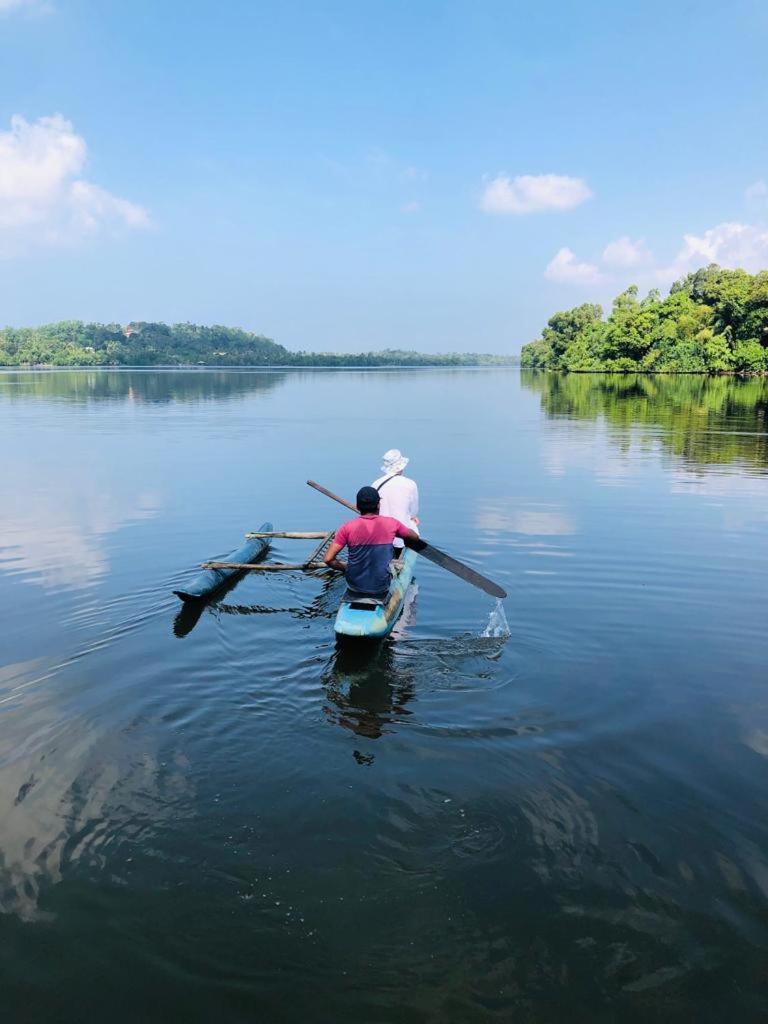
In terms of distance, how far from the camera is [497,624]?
9.75m

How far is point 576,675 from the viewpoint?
818 centimetres

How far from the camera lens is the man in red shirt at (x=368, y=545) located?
335 inches

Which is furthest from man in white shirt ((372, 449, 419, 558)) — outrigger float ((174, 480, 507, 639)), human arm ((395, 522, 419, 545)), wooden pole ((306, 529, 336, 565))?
wooden pole ((306, 529, 336, 565))

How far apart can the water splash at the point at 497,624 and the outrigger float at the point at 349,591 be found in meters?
0.29

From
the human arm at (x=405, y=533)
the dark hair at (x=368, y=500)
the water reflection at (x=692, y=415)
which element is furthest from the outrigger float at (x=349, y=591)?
the water reflection at (x=692, y=415)

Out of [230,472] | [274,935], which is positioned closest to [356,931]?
[274,935]

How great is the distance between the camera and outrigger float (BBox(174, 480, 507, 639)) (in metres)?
8.36

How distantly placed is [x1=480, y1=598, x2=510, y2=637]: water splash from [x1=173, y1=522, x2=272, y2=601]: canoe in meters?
4.62

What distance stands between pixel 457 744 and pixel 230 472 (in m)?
19.0

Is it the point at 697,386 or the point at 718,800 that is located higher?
the point at 697,386

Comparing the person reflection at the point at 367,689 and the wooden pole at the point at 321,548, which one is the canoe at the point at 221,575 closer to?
the wooden pole at the point at 321,548

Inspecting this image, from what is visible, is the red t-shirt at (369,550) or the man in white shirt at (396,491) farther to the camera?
the man in white shirt at (396,491)

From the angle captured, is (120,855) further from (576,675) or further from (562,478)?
(562,478)

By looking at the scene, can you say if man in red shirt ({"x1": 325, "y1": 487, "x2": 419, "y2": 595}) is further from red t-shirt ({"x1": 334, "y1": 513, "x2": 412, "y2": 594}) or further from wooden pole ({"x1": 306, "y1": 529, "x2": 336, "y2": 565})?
wooden pole ({"x1": 306, "y1": 529, "x2": 336, "y2": 565})
